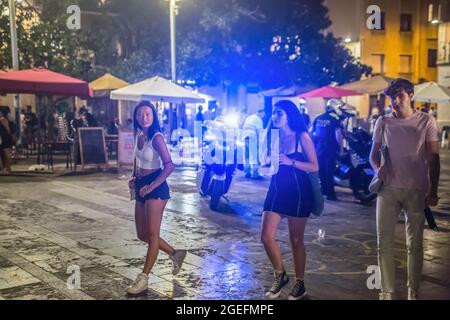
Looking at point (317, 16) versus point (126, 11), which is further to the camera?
point (126, 11)

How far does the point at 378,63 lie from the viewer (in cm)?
4453

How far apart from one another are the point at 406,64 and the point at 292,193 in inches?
1711

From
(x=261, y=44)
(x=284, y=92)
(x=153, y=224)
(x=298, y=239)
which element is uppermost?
(x=261, y=44)

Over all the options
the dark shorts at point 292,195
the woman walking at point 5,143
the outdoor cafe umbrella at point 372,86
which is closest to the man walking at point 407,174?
the dark shorts at point 292,195

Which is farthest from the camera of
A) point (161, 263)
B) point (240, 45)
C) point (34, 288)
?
point (240, 45)

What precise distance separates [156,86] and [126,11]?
18.5 m

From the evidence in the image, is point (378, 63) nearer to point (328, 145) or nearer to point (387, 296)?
point (328, 145)

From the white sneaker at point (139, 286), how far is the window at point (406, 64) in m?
43.4

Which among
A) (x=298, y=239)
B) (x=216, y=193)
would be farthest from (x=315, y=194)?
(x=216, y=193)

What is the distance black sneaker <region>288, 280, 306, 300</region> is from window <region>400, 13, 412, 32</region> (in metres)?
43.0

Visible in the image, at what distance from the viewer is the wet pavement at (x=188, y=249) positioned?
524 cm
